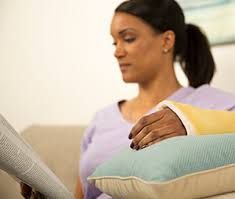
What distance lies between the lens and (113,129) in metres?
1.42

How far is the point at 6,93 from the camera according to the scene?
2283 mm

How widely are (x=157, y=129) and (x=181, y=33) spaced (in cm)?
71

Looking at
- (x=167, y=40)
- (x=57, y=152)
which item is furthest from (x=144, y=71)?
(x=57, y=152)

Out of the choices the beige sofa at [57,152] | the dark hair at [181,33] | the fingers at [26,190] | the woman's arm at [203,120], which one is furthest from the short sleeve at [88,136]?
the woman's arm at [203,120]

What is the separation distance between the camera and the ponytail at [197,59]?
153 cm

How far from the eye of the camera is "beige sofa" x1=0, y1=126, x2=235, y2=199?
5.32 ft

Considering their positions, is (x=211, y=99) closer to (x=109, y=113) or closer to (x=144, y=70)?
(x=144, y=70)

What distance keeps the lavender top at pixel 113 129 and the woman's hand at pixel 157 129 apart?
15.9 inches

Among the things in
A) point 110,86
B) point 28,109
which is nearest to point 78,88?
point 110,86

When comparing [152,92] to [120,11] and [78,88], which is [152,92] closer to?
[120,11]

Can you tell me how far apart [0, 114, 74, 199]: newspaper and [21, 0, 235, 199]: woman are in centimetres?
58

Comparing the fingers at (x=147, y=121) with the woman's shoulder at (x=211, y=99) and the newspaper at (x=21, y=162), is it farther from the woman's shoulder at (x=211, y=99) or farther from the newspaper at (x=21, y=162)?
the woman's shoulder at (x=211, y=99)

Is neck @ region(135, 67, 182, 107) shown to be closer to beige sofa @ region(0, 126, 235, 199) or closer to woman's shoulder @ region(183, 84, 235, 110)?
woman's shoulder @ region(183, 84, 235, 110)

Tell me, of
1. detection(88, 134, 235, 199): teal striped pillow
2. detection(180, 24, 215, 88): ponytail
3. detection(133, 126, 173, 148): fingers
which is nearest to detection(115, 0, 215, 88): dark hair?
detection(180, 24, 215, 88): ponytail
